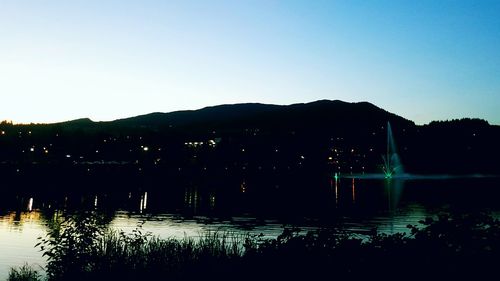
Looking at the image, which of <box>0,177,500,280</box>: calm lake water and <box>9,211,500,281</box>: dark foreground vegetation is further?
<box>0,177,500,280</box>: calm lake water

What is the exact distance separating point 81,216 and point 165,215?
46.7 metres

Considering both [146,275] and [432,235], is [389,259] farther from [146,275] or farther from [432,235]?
[146,275]

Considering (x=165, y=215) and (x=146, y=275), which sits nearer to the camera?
(x=146, y=275)

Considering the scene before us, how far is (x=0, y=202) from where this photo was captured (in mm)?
76250

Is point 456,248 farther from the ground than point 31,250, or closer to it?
farther from the ground

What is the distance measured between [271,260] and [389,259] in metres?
3.19

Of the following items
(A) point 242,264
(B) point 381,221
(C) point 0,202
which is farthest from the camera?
(C) point 0,202

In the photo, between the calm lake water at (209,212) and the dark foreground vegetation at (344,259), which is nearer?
the dark foreground vegetation at (344,259)

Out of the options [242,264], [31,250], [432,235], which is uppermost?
[432,235]

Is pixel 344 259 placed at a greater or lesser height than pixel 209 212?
greater

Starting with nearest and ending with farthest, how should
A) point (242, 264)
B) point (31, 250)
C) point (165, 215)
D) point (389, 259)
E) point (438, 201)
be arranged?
point (389, 259), point (242, 264), point (31, 250), point (165, 215), point (438, 201)

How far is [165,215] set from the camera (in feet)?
210

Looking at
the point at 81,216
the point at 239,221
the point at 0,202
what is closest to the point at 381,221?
the point at 239,221

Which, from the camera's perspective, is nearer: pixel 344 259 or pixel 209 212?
pixel 344 259
